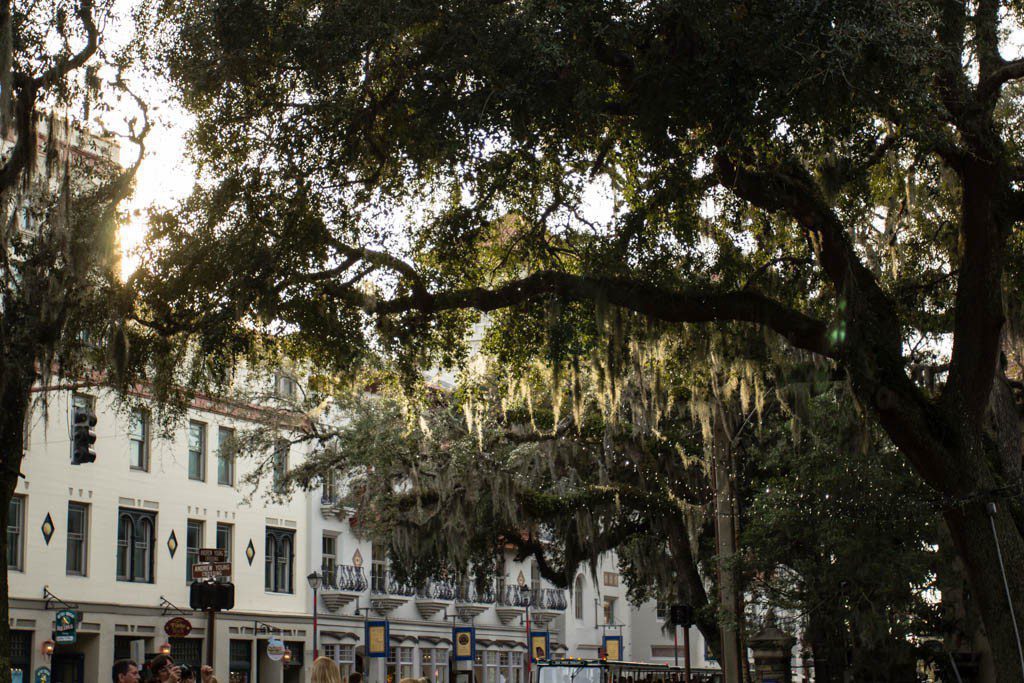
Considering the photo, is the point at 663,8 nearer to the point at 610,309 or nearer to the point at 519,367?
the point at 610,309

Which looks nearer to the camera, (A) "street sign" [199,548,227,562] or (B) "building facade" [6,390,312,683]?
(A) "street sign" [199,548,227,562]

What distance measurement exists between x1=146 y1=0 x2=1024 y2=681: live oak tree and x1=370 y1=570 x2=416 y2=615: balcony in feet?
104

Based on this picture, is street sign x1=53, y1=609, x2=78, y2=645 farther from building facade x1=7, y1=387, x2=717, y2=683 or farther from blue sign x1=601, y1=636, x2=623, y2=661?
blue sign x1=601, y1=636, x2=623, y2=661

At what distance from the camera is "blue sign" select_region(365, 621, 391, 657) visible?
4162 cm

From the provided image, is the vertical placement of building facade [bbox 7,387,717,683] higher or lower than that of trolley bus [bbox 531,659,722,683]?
higher

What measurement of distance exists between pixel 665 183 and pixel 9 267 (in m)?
7.89

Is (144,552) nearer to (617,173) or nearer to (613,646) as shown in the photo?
(617,173)

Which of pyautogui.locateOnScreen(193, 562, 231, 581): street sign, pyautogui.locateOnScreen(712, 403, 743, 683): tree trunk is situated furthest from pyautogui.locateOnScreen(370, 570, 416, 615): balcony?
pyautogui.locateOnScreen(193, 562, 231, 581): street sign

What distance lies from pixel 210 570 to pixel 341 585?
28808 millimetres

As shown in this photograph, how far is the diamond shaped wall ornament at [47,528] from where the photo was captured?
31812 millimetres

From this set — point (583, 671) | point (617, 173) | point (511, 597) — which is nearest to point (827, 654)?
point (583, 671)

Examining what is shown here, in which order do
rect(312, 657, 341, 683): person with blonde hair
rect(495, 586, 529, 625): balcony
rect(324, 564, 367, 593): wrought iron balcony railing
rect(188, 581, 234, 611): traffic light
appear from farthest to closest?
rect(495, 586, 529, 625): balcony, rect(324, 564, 367, 593): wrought iron balcony railing, rect(188, 581, 234, 611): traffic light, rect(312, 657, 341, 683): person with blonde hair

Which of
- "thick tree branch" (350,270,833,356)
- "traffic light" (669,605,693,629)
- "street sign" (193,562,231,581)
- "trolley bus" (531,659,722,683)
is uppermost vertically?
"thick tree branch" (350,270,833,356)

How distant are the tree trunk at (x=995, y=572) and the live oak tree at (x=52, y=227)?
9.15 metres
